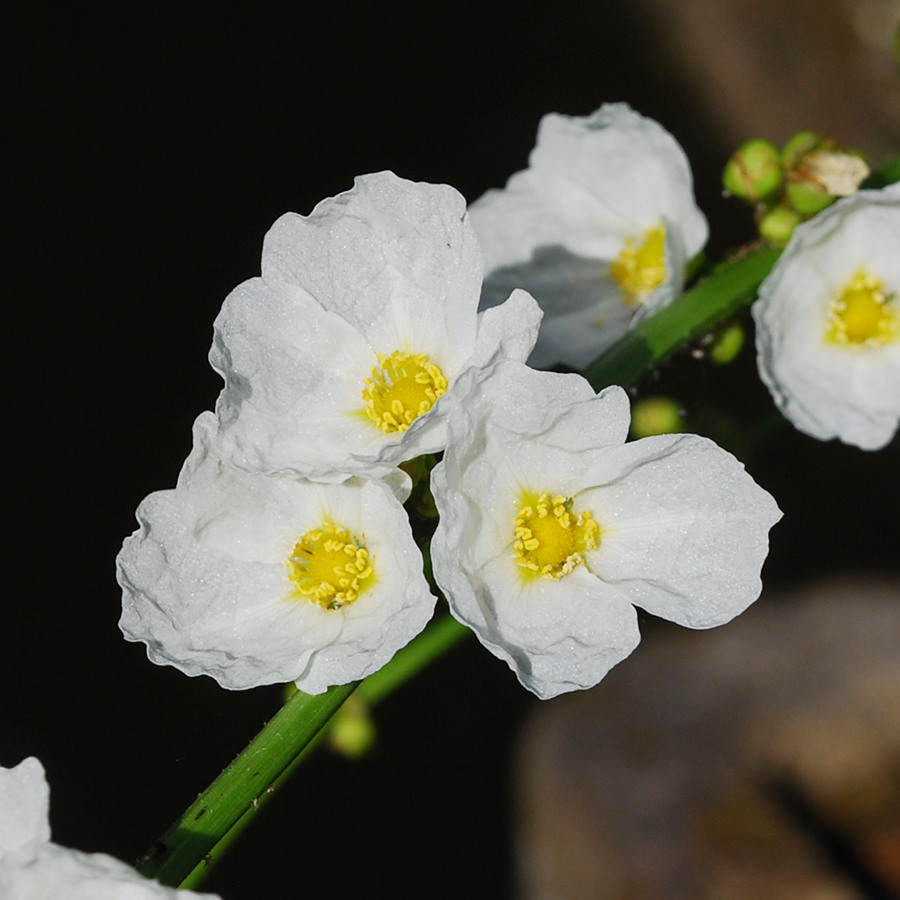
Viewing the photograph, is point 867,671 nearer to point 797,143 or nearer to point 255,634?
point 797,143

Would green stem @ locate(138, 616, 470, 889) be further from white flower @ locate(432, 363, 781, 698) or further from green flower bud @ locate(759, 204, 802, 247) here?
green flower bud @ locate(759, 204, 802, 247)

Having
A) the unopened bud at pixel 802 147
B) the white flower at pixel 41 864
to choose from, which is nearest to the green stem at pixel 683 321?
the unopened bud at pixel 802 147

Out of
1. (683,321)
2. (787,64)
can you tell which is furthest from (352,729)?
(787,64)

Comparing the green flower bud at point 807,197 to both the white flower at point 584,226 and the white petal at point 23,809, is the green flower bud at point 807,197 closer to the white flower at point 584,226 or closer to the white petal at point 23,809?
the white flower at point 584,226

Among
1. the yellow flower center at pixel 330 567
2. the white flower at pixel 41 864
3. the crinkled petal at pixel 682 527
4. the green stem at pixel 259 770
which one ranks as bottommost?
the crinkled petal at pixel 682 527

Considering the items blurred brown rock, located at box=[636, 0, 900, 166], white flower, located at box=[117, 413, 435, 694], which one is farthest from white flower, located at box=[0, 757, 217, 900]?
blurred brown rock, located at box=[636, 0, 900, 166]

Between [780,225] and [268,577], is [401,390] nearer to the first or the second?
[268,577]
